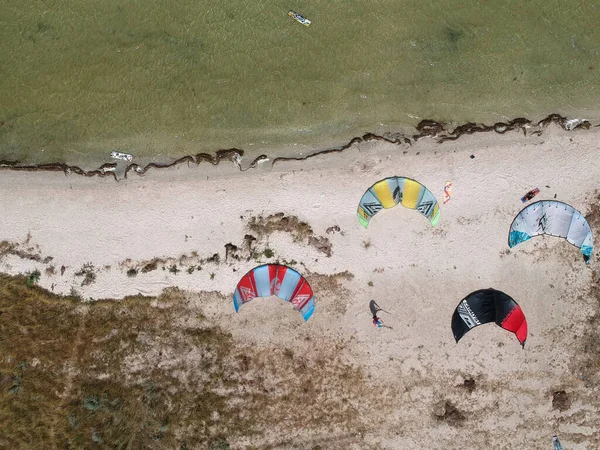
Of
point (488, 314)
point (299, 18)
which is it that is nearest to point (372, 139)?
point (299, 18)

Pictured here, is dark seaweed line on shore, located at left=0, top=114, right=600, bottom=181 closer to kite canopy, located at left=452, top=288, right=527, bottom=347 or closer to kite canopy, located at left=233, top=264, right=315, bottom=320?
kite canopy, located at left=233, top=264, right=315, bottom=320

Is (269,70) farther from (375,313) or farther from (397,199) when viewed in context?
(375,313)

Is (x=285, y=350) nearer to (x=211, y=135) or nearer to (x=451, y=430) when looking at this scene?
(x=451, y=430)

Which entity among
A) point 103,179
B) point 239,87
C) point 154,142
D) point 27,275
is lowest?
point 27,275

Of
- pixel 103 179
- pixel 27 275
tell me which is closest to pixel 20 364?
pixel 27 275

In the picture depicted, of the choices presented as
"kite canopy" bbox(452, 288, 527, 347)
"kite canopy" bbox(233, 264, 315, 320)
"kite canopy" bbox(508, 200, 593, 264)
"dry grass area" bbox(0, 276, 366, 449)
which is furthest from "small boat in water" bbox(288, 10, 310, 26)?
"kite canopy" bbox(452, 288, 527, 347)

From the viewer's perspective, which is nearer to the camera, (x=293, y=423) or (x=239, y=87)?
(x=293, y=423)
